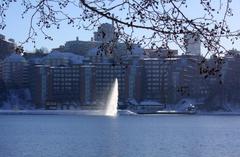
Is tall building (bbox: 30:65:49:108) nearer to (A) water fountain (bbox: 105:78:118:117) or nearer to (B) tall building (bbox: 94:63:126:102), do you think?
(B) tall building (bbox: 94:63:126:102)

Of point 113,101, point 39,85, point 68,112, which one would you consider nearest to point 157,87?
point 113,101

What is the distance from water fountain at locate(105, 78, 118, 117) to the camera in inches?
4200

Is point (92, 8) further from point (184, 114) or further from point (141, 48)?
point (184, 114)

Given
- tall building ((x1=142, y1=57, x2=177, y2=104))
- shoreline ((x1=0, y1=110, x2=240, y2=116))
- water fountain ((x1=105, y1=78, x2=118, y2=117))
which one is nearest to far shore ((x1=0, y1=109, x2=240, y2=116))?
shoreline ((x1=0, y1=110, x2=240, y2=116))

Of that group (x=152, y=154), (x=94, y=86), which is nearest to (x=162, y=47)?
(x=152, y=154)

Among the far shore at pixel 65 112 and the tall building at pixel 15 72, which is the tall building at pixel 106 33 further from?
the tall building at pixel 15 72

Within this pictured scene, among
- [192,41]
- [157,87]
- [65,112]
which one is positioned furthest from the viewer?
[157,87]

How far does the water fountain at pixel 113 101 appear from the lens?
10669 cm

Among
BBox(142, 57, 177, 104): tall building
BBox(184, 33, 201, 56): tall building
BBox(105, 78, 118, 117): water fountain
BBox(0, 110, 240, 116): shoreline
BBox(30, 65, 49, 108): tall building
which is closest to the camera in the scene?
BBox(184, 33, 201, 56): tall building

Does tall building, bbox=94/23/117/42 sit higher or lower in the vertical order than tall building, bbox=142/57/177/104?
higher

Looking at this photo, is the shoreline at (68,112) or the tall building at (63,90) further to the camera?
the tall building at (63,90)

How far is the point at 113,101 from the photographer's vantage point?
10969cm

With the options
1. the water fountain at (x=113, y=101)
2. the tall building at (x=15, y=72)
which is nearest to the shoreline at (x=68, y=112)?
the water fountain at (x=113, y=101)

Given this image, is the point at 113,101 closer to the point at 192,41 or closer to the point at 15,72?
the point at 15,72
